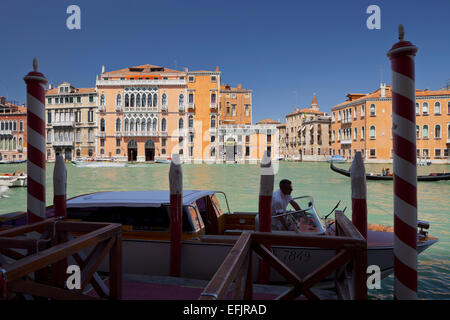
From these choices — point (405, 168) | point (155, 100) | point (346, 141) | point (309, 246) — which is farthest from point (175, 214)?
point (346, 141)

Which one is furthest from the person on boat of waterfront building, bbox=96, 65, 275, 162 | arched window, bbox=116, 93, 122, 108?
arched window, bbox=116, 93, 122, 108

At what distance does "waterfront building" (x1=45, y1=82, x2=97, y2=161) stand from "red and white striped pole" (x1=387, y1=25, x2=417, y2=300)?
41.4m

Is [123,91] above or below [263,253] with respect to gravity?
above

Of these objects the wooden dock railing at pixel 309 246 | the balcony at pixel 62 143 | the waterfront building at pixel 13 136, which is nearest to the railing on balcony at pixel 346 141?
the balcony at pixel 62 143

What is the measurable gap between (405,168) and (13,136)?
49004 mm

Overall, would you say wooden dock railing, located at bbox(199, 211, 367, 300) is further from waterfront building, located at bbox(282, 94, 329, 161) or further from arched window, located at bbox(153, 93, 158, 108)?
waterfront building, located at bbox(282, 94, 329, 161)

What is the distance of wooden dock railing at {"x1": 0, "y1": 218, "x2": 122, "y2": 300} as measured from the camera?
1476 mm

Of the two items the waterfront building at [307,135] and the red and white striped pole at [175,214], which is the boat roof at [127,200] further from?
the waterfront building at [307,135]

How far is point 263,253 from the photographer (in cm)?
208

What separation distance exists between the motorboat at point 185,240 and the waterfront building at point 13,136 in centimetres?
4466

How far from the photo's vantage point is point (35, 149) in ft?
10.7
